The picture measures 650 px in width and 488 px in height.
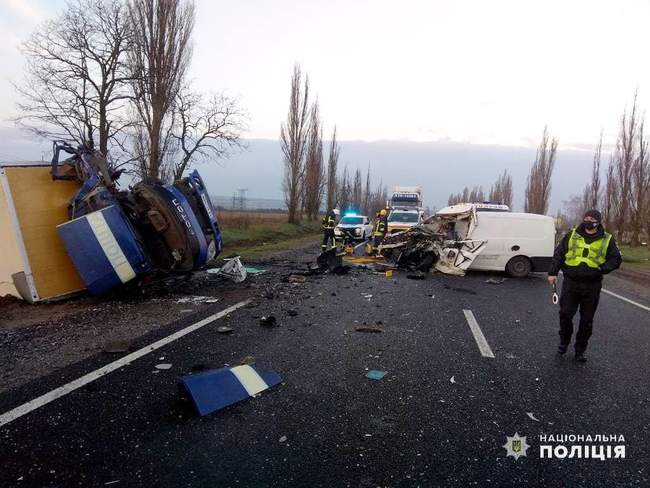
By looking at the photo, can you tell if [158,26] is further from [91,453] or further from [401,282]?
[91,453]

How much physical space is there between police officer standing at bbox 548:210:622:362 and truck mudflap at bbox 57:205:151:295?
19.9 feet

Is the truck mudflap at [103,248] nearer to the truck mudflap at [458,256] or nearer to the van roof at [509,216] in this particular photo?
the truck mudflap at [458,256]

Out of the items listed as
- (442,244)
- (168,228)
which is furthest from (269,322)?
(442,244)

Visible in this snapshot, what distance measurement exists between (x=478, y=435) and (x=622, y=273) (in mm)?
15733

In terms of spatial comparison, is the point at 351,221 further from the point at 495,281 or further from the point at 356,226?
the point at 495,281

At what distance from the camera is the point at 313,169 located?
3772cm

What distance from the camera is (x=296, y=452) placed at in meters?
2.87

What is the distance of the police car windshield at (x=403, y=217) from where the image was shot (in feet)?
68.5

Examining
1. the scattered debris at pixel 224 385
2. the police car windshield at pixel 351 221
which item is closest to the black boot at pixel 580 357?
the scattered debris at pixel 224 385

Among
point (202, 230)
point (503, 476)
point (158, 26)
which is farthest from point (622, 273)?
point (158, 26)

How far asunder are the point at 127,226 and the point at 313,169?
31.3 meters

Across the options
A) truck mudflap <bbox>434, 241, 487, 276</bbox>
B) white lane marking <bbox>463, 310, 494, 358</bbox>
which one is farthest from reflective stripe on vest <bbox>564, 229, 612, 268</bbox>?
truck mudflap <bbox>434, 241, 487, 276</bbox>

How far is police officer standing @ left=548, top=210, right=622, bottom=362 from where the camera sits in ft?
16.7

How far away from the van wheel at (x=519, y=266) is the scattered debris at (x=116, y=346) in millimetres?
10290
